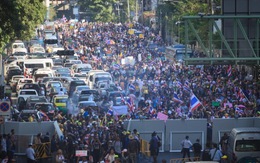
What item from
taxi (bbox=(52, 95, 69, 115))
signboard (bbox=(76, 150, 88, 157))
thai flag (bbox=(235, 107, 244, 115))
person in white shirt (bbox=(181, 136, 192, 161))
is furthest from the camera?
taxi (bbox=(52, 95, 69, 115))

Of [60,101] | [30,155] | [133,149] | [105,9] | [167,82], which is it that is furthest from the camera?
[105,9]

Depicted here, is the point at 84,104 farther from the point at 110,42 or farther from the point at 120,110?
the point at 110,42

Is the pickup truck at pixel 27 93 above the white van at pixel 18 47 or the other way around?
above

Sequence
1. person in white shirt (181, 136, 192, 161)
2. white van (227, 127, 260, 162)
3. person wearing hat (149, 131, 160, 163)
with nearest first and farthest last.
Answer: white van (227, 127, 260, 162), person wearing hat (149, 131, 160, 163), person in white shirt (181, 136, 192, 161)

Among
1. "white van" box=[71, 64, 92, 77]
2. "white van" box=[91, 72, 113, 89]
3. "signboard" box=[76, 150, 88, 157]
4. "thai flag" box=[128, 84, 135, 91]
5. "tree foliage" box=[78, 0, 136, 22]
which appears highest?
"signboard" box=[76, 150, 88, 157]

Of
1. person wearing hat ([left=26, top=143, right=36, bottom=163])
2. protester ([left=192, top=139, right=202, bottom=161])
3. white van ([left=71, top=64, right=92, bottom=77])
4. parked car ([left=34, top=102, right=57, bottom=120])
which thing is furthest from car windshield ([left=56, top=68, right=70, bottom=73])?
person wearing hat ([left=26, top=143, right=36, bottom=163])

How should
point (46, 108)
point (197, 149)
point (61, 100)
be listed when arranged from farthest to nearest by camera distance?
point (61, 100), point (46, 108), point (197, 149)

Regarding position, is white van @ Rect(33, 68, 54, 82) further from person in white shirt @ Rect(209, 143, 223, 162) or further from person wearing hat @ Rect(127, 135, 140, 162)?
person in white shirt @ Rect(209, 143, 223, 162)

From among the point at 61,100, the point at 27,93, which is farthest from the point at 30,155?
the point at 27,93

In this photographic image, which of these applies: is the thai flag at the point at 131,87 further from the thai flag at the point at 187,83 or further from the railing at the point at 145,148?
the railing at the point at 145,148

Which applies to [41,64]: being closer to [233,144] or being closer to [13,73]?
[13,73]

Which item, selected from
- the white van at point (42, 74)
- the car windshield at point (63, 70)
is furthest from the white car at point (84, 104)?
the car windshield at point (63, 70)

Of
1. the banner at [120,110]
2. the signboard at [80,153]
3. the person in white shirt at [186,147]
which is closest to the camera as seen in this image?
the signboard at [80,153]

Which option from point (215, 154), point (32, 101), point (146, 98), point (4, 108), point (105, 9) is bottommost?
point (105, 9)
